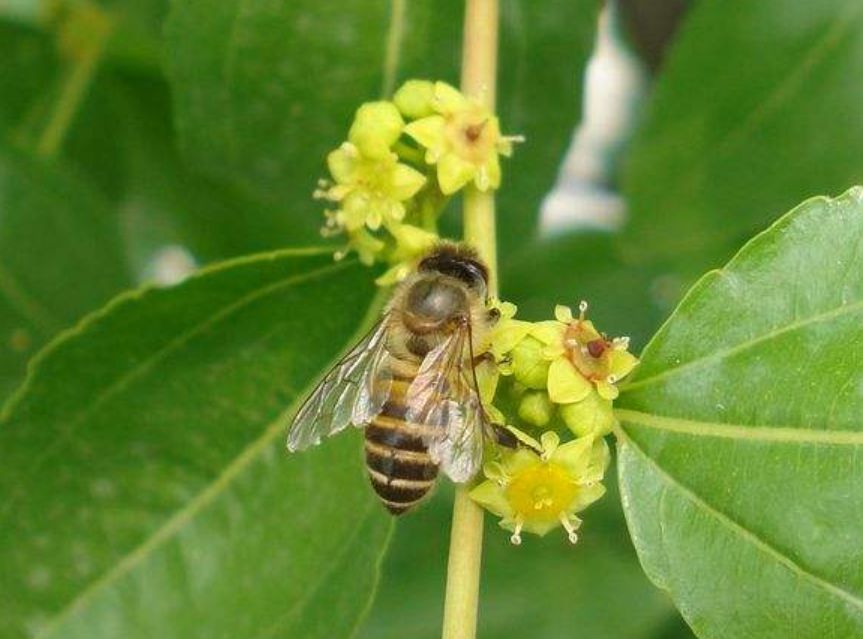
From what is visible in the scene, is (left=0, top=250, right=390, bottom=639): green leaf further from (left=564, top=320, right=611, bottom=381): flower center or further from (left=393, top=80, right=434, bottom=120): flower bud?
(left=564, top=320, right=611, bottom=381): flower center

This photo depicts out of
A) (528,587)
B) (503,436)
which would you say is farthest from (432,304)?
(528,587)

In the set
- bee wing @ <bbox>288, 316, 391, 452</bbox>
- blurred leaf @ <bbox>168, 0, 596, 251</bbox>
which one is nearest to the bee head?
bee wing @ <bbox>288, 316, 391, 452</bbox>

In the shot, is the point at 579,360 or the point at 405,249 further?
the point at 405,249

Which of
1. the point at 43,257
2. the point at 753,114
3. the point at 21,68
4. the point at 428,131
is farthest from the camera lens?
the point at 21,68

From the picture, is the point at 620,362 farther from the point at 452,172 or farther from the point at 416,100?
the point at 416,100

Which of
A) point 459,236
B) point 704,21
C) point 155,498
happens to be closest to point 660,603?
point 459,236
